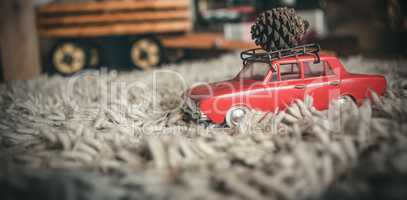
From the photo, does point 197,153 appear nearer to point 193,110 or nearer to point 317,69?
point 193,110

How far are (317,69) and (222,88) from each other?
1.27 metres

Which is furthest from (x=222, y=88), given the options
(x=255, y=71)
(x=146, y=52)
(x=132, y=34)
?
(x=132, y=34)

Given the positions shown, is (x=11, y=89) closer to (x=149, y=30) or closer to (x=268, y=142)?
(x=149, y=30)

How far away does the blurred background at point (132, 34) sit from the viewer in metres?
7.26

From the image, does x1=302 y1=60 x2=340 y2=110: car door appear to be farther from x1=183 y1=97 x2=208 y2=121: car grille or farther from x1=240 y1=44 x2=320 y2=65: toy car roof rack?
x1=183 y1=97 x2=208 y2=121: car grille

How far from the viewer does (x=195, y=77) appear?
6.42 meters

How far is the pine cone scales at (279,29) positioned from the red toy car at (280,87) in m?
0.11

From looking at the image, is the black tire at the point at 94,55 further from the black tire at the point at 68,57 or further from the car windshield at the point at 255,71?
the car windshield at the point at 255,71

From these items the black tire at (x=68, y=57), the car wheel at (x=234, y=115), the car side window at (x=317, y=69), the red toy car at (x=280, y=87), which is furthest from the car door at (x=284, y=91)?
the black tire at (x=68, y=57)

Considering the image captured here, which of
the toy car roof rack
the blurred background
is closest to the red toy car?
the toy car roof rack

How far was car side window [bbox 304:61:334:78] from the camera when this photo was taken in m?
4.08

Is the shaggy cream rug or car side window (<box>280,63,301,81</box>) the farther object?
car side window (<box>280,63,301,81</box>)

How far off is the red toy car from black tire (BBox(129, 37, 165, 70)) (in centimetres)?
435

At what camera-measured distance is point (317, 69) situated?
4117mm
